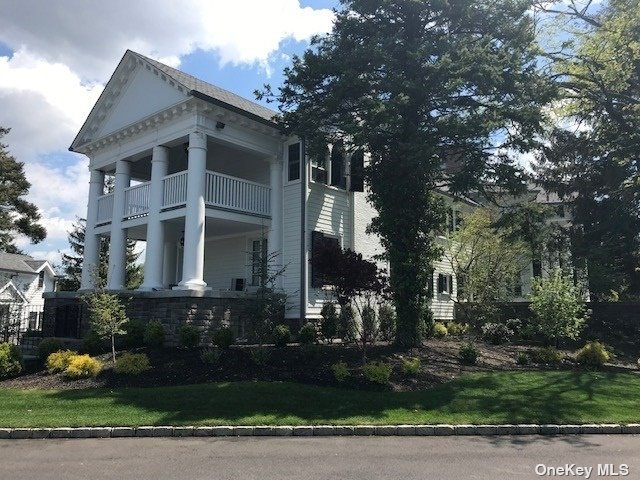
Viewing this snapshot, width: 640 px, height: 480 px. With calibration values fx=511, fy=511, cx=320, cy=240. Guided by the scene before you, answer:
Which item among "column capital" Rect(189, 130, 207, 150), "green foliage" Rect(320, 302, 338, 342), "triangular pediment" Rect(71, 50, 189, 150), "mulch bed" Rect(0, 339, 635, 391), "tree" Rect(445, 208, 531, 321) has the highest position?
"triangular pediment" Rect(71, 50, 189, 150)

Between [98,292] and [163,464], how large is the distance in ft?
28.7

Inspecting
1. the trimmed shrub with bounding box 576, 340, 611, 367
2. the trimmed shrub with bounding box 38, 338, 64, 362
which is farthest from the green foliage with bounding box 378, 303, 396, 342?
the trimmed shrub with bounding box 38, 338, 64, 362

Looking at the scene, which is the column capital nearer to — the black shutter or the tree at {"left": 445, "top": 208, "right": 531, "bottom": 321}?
the black shutter

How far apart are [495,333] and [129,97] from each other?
666 inches

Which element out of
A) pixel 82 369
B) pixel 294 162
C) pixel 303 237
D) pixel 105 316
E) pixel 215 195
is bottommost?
pixel 82 369

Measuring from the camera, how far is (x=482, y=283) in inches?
829

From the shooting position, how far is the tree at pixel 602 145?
16.8 m

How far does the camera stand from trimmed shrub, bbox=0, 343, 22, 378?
13.1 meters

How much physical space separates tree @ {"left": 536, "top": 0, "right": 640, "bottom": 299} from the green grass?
29.8ft

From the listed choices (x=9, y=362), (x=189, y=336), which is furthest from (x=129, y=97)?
(x=9, y=362)

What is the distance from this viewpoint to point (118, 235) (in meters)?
19.2

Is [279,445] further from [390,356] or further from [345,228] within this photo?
[345,228]

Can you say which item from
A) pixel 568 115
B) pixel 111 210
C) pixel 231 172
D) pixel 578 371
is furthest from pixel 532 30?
pixel 111 210

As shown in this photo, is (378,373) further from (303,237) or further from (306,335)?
(303,237)
